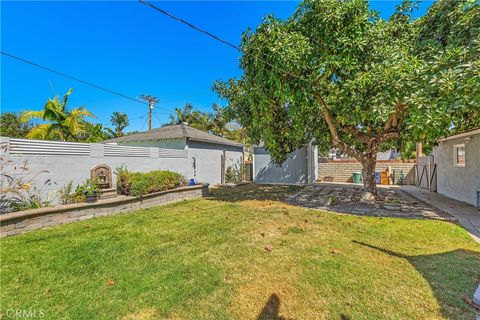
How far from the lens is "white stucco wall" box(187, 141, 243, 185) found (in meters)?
13.4

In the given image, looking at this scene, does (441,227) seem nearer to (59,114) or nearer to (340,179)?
(340,179)

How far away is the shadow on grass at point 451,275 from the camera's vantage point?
262cm

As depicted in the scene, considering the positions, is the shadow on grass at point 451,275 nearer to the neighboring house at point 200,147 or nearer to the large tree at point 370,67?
the large tree at point 370,67

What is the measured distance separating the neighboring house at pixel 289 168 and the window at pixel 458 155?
701 centimetres

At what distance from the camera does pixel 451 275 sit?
330 centimetres

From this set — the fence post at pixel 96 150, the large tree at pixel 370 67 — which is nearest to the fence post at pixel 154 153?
the fence post at pixel 96 150

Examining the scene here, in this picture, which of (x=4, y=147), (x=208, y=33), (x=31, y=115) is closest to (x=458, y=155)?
(x=208, y=33)

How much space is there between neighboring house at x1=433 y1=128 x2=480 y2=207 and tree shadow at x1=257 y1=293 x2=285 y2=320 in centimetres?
930

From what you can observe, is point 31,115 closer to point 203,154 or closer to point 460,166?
point 203,154

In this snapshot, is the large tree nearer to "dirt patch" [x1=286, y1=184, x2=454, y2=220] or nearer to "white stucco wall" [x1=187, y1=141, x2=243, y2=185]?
"dirt patch" [x1=286, y1=184, x2=454, y2=220]

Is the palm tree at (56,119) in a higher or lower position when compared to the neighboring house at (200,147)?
higher

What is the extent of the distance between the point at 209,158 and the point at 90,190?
800 centimetres

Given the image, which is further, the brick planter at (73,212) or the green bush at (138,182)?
the green bush at (138,182)

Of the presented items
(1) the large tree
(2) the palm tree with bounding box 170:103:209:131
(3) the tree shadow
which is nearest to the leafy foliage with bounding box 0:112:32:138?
(2) the palm tree with bounding box 170:103:209:131
